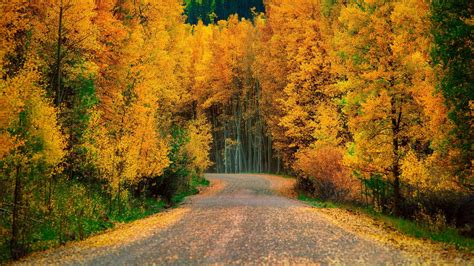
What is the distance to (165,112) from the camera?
110 feet

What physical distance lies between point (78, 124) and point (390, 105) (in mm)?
12504

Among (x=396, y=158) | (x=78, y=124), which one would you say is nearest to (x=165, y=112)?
(x=78, y=124)

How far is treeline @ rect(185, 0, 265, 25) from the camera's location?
123062 mm

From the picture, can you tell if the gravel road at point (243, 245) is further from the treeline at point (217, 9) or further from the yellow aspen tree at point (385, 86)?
the treeline at point (217, 9)

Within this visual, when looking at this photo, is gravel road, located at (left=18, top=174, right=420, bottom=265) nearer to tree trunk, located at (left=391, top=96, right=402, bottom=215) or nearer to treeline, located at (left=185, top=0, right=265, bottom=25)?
tree trunk, located at (left=391, top=96, right=402, bottom=215)

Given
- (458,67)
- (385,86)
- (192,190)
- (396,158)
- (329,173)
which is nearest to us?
(458,67)

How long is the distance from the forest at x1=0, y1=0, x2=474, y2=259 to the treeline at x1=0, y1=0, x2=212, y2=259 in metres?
0.06

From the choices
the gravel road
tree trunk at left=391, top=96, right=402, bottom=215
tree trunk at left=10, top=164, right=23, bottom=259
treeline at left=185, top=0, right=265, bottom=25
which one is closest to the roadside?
the gravel road

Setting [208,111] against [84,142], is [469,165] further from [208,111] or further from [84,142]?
[208,111]

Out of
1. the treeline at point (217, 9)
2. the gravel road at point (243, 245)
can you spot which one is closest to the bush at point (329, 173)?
the gravel road at point (243, 245)

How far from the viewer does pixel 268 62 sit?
1378 inches

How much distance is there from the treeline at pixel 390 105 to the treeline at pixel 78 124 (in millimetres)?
8091

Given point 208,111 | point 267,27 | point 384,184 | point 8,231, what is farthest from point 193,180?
point 208,111

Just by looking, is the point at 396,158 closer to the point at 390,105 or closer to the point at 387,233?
the point at 390,105
